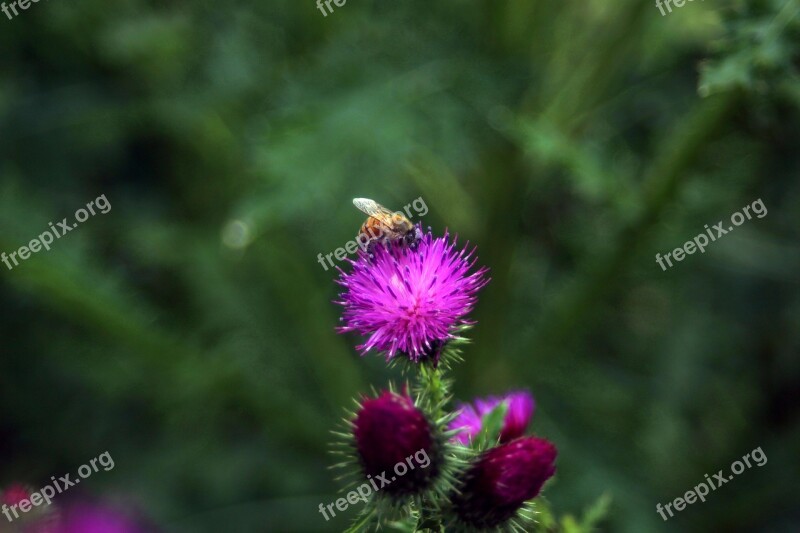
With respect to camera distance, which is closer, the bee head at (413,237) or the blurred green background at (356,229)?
the bee head at (413,237)

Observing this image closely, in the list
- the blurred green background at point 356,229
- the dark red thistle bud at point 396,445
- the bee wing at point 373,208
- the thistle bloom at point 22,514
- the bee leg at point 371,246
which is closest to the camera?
the dark red thistle bud at point 396,445

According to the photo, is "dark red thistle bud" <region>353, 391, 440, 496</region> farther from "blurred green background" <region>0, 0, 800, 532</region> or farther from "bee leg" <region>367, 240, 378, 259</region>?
"blurred green background" <region>0, 0, 800, 532</region>

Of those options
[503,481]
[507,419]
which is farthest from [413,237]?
[503,481]

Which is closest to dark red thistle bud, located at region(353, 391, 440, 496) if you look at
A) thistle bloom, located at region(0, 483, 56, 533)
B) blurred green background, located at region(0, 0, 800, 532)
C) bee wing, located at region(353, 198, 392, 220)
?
bee wing, located at region(353, 198, 392, 220)

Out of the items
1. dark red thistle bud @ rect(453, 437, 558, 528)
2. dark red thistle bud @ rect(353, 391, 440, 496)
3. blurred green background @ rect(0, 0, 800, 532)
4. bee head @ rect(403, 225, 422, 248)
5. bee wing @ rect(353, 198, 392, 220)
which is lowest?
dark red thistle bud @ rect(453, 437, 558, 528)

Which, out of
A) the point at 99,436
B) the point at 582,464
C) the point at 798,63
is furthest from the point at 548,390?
the point at 99,436

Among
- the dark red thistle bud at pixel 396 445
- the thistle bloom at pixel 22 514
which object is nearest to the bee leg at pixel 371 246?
the dark red thistle bud at pixel 396 445

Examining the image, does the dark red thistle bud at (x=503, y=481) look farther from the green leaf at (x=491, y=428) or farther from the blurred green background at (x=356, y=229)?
the blurred green background at (x=356, y=229)
